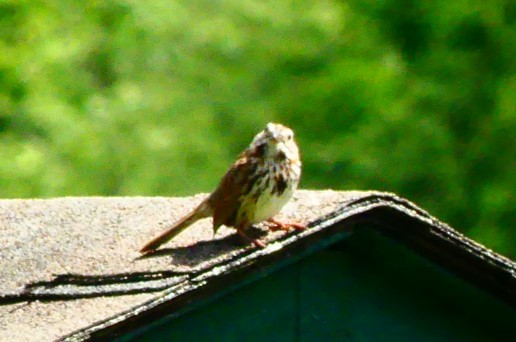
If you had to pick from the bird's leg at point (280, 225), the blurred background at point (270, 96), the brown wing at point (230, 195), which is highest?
the blurred background at point (270, 96)

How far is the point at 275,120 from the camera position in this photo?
16406 mm

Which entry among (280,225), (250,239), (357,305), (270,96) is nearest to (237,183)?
(280,225)

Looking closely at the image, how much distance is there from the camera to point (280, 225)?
5969 millimetres

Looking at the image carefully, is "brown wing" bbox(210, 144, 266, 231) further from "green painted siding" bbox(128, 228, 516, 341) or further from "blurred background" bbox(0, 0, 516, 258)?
"blurred background" bbox(0, 0, 516, 258)

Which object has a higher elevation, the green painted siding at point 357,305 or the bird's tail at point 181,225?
the bird's tail at point 181,225

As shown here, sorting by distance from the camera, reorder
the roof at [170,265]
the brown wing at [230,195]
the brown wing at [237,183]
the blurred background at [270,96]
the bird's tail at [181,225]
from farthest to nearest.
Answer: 1. the blurred background at [270,96]
2. the brown wing at [237,183]
3. the brown wing at [230,195]
4. the bird's tail at [181,225]
5. the roof at [170,265]

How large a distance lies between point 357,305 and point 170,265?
643mm

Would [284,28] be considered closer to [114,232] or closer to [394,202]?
[114,232]

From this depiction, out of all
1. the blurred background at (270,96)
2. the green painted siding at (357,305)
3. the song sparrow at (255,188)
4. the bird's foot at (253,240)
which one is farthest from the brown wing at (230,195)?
the blurred background at (270,96)

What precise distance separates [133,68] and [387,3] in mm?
2618

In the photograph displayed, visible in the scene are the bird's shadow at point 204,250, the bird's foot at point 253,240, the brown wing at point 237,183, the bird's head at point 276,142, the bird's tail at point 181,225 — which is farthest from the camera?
the bird's head at point 276,142

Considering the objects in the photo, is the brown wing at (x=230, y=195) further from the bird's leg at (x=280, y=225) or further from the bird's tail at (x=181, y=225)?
the bird's leg at (x=280, y=225)

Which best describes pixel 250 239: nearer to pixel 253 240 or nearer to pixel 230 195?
pixel 253 240

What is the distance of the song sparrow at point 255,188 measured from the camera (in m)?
6.39
